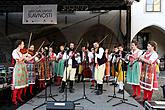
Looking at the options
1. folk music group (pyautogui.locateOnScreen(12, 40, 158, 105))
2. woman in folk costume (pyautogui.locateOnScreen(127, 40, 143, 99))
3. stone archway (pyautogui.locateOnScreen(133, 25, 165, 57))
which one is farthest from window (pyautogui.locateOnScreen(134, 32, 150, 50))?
woman in folk costume (pyautogui.locateOnScreen(127, 40, 143, 99))

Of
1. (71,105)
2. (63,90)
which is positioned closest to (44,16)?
(63,90)

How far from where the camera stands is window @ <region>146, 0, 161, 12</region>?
14.9m

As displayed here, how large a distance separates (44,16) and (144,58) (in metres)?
4.05

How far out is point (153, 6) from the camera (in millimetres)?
14977

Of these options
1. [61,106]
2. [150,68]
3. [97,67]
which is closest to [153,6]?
[97,67]

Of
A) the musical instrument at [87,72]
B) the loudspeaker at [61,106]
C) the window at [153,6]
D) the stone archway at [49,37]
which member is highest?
the window at [153,6]

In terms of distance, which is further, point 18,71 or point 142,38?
point 142,38

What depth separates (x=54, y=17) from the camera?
8789 millimetres

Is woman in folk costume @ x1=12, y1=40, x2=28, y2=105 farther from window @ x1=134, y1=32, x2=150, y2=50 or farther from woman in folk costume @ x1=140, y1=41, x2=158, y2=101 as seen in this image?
window @ x1=134, y1=32, x2=150, y2=50

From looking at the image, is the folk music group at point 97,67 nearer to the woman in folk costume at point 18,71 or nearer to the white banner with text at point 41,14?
the woman in folk costume at point 18,71

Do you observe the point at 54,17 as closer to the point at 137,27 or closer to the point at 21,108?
the point at 21,108

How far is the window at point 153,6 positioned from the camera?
1489 centimetres

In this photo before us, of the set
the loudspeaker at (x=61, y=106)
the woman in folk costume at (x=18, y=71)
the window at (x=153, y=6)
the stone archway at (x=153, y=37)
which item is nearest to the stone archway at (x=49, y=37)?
the stone archway at (x=153, y=37)

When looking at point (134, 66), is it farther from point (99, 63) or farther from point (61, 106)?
point (61, 106)
